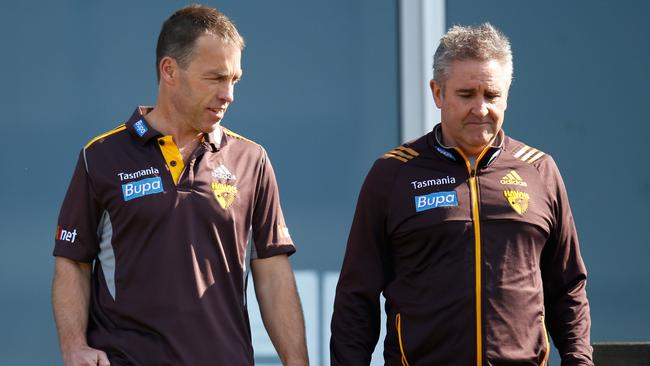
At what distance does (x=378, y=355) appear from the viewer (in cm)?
439

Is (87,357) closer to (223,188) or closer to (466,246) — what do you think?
(223,188)

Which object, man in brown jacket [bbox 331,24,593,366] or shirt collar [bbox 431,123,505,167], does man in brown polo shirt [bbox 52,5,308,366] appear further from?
shirt collar [bbox 431,123,505,167]

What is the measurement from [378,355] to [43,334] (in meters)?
1.32

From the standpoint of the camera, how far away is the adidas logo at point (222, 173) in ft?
10.5

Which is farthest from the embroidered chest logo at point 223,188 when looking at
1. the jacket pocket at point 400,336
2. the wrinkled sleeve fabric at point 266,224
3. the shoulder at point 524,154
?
the shoulder at point 524,154

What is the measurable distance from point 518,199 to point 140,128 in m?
1.12

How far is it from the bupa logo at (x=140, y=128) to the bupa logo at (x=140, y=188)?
169 mm

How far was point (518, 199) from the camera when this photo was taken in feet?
10.2

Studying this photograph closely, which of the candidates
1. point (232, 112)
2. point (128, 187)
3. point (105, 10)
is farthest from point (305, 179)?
point (128, 187)

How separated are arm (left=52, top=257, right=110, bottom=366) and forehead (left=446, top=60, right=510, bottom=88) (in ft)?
3.93

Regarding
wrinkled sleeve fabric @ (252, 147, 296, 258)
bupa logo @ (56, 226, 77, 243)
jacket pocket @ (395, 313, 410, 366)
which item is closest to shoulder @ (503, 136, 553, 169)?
jacket pocket @ (395, 313, 410, 366)

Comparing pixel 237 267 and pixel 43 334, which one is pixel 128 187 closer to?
pixel 237 267

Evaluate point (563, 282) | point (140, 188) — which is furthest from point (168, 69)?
point (563, 282)

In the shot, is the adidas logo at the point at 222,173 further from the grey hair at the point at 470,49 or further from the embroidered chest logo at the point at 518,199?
the embroidered chest logo at the point at 518,199
